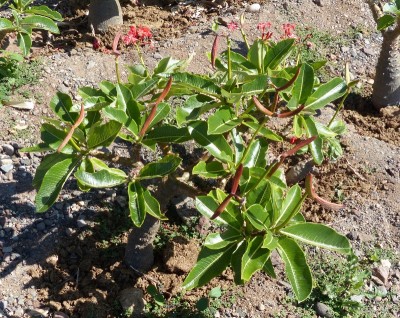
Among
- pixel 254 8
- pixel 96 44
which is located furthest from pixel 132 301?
pixel 254 8

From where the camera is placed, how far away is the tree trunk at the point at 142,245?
99.2 inches

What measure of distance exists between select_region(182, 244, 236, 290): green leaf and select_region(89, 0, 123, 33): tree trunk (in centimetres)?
223

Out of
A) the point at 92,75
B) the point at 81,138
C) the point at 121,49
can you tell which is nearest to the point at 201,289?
the point at 81,138

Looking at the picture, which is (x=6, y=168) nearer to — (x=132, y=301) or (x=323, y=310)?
(x=132, y=301)

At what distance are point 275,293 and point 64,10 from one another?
247 cm

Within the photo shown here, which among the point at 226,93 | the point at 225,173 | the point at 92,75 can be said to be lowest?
the point at 92,75

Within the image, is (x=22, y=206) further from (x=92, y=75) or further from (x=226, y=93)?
(x=226, y=93)

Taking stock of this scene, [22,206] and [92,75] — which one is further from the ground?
[92,75]

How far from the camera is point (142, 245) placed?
2.55 m

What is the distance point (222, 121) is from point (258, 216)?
338 millimetres

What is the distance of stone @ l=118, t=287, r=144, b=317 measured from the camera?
2.48 m

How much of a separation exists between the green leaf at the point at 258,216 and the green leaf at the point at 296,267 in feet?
0.32

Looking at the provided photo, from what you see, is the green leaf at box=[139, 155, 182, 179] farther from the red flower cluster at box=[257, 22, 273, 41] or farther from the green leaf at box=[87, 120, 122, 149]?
the red flower cluster at box=[257, 22, 273, 41]

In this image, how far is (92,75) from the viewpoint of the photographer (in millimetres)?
3457
